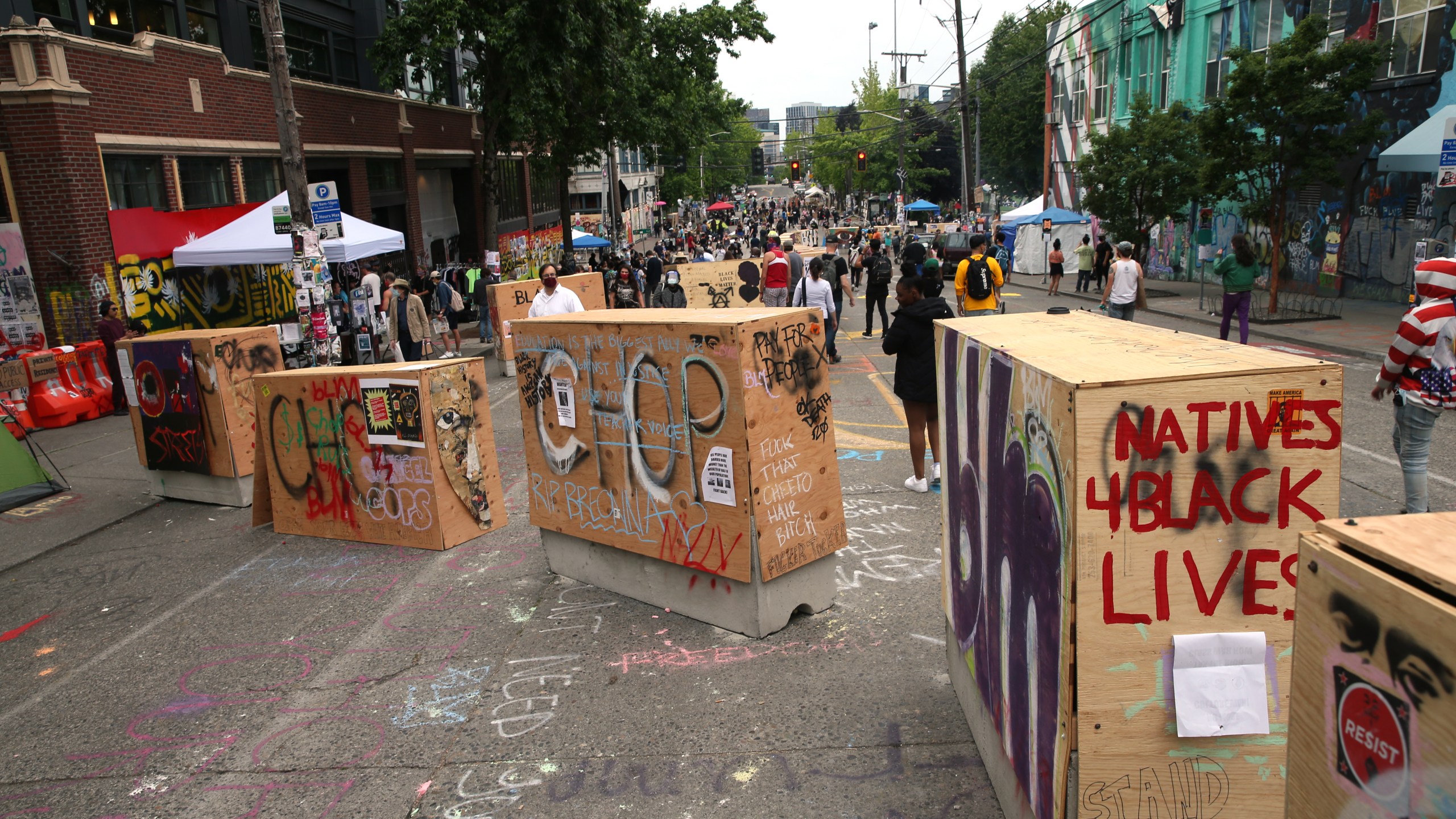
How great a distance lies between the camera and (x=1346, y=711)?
1785 mm

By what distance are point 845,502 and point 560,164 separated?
23432 millimetres

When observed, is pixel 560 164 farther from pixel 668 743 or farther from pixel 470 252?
pixel 668 743

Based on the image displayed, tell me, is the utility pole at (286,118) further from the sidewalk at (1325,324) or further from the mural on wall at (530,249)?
the mural on wall at (530,249)

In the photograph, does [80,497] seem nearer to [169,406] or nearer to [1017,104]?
[169,406]

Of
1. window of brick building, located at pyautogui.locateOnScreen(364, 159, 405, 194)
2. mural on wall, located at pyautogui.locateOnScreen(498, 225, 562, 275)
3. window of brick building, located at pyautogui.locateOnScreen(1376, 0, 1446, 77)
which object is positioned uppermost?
window of brick building, located at pyautogui.locateOnScreen(1376, 0, 1446, 77)

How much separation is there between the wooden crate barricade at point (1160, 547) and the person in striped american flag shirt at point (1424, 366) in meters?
3.83

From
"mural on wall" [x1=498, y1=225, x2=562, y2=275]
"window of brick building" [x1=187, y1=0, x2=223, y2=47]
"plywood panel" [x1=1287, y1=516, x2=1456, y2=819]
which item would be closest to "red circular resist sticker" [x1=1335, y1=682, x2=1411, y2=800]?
"plywood panel" [x1=1287, y1=516, x2=1456, y2=819]

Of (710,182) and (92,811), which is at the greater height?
(710,182)

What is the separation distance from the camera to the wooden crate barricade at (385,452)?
23.7ft

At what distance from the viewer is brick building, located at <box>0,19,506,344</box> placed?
13.9 meters

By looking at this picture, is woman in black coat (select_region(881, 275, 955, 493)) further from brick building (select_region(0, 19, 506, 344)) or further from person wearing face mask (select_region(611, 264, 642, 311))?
brick building (select_region(0, 19, 506, 344))

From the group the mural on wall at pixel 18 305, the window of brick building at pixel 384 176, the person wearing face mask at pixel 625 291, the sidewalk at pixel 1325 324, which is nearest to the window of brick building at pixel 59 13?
the mural on wall at pixel 18 305

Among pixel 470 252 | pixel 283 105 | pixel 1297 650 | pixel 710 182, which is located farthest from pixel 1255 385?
pixel 710 182

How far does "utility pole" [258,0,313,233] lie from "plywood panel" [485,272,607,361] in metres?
3.94
